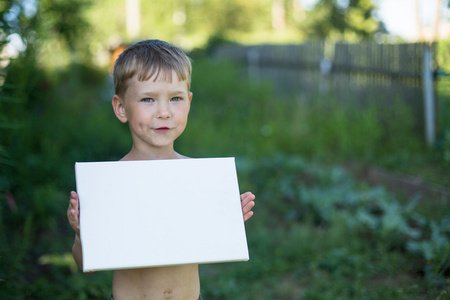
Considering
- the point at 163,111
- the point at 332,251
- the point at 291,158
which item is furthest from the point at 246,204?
the point at 291,158

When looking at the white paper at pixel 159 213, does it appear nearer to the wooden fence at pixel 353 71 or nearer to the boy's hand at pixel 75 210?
the boy's hand at pixel 75 210

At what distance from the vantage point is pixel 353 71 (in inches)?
312

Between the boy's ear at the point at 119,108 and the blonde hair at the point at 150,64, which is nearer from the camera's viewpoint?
the blonde hair at the point at 150,64

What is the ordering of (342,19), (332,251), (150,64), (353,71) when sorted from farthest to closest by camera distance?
(342,19)
(353,71)
(332,251)
(150,64)

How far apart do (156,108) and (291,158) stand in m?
4.03

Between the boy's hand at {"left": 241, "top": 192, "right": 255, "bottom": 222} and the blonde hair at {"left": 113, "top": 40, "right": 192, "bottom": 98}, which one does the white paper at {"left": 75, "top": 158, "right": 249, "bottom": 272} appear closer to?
the boy's hand at {"left": 241, "top": 192, "right": 255, "bottom": 222}

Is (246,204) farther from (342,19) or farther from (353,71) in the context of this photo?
(342,19)

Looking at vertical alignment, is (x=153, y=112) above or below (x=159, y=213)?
above

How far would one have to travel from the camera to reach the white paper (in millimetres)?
1393

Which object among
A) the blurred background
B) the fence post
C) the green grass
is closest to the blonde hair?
the blurred background

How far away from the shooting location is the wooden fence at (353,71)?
6480mm

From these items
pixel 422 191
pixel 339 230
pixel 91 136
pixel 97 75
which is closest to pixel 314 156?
pixel 422 191

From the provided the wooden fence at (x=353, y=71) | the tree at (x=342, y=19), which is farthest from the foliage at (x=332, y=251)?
the tree at (x=342, y=19)

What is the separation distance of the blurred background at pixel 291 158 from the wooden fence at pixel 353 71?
0.09ft
